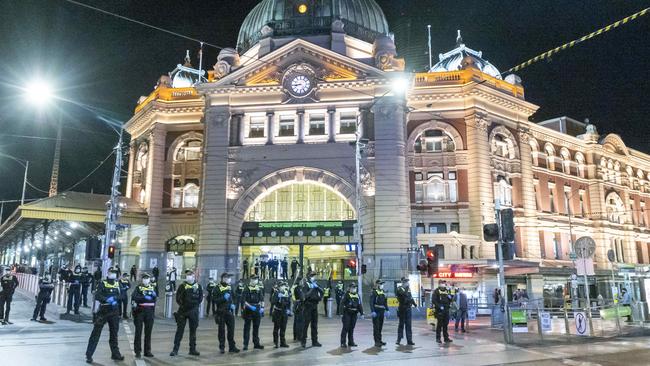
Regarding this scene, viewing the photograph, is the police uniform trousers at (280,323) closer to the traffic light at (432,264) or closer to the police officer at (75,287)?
the traffic light at (432,264)

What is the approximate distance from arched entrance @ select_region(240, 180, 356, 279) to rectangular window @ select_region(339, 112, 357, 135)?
486 centimetres

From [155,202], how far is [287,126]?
14.2m

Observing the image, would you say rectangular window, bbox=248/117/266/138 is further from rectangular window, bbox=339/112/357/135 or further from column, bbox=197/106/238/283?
rectangular window, bbox=339/112/357/135

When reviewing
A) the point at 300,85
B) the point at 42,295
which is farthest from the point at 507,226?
the point at 300,85

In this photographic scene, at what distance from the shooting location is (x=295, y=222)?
41.4m

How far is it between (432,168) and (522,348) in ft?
98.8

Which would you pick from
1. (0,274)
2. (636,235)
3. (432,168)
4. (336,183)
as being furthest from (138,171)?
(636,235)

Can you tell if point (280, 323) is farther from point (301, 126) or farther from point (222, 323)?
point (301, 126)

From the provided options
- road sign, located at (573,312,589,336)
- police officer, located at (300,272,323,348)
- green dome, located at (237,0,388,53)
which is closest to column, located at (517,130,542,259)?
green dome, located at (237,0,388,53)

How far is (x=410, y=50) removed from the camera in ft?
196

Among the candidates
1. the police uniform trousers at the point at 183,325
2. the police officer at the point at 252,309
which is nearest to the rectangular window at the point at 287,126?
the police officer at the point at 252,309

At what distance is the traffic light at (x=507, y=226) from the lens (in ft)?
56.4

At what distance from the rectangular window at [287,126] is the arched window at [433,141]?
1087 cm

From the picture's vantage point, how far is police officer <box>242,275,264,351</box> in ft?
48.9
